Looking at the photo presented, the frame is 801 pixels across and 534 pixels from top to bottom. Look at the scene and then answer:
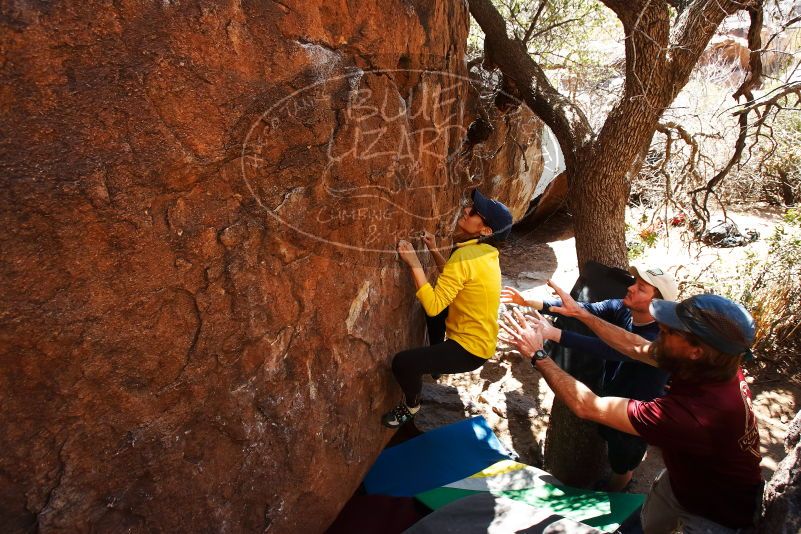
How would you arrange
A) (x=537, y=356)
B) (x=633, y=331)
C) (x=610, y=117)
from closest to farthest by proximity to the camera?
(x=537, y=356) → (x=633, y=331) → (x=610, y=117)

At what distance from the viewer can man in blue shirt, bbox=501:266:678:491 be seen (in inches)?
Result: 107

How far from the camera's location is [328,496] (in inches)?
99.1

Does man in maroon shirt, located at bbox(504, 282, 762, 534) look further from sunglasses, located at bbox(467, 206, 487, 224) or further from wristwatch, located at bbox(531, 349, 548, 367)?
sunglasses, located at bbox(467, 206, 487, 224)

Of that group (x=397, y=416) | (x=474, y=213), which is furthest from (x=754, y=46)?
(x=397, y=416)

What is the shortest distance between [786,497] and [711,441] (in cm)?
30

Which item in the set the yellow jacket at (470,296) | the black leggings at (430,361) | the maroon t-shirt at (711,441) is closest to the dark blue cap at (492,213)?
the yellow jacket at (470,296)

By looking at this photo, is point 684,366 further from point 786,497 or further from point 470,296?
point 470,296

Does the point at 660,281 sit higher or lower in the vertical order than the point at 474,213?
lower

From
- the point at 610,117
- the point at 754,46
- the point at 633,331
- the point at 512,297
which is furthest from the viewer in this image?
the point at 754,46

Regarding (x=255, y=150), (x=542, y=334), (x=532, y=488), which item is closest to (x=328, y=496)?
(x=532, y=488)

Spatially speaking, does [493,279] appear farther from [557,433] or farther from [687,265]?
[687,265]

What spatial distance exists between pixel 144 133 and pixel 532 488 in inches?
103

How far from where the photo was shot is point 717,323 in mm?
1811

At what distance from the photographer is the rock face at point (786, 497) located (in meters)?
1.70
